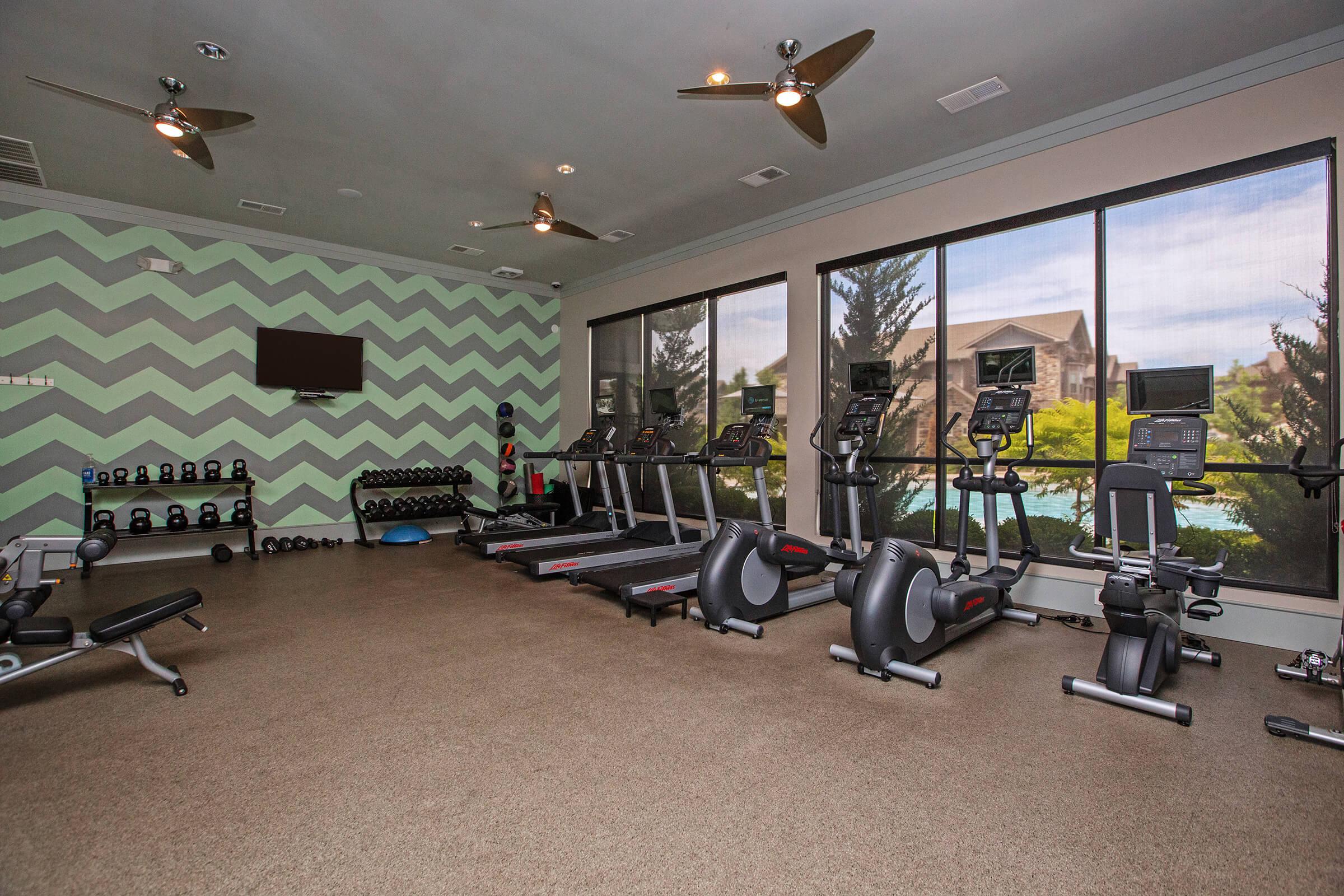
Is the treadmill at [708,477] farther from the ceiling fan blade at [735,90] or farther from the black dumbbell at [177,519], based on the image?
the black dumbbell at [177,519]

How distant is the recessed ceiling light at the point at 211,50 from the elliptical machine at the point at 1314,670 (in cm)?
586

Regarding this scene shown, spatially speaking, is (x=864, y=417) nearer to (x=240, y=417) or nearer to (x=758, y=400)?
(x=758, y=400)

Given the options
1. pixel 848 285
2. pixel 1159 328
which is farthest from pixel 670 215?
pixel 1159 328

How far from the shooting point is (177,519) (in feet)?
19.8

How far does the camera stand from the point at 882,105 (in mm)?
4227

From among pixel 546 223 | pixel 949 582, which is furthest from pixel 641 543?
pixel 949 582

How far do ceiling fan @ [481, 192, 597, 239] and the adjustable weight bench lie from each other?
12.0 ft

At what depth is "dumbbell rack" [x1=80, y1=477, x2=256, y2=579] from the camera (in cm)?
575

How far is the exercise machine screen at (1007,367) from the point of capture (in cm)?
399

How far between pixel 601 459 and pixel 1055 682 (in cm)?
434

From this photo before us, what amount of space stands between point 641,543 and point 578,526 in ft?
3.54

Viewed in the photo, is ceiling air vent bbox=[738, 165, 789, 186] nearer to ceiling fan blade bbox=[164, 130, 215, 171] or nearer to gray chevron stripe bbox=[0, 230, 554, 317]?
ceiling fan blade bbox=[164, 130, 215, 171]

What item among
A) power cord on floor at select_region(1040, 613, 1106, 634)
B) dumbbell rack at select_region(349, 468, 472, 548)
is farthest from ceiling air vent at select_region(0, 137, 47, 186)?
power cord on floor at select_region(1040, 613, 1106, 634)

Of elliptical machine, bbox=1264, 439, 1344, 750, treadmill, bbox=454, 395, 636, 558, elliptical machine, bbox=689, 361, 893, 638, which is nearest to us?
elliptical machine, bbox=1264, 439, 1344, 750
